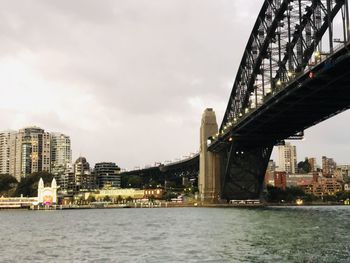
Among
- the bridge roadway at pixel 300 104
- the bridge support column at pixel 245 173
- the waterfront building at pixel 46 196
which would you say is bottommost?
the waterfront building at pixel 46 196

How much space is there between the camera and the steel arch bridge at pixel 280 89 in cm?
5309

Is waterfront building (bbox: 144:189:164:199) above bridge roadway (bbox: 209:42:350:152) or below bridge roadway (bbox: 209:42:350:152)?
below

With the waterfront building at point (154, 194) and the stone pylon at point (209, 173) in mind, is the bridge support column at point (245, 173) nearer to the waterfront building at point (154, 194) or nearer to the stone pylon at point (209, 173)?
the stone pylon at point (209, 173)

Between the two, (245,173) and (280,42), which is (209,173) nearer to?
(245,173)

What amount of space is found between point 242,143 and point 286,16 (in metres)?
39.5

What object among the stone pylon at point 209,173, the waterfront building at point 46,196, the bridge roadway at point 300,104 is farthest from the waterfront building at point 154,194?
the bridge roadway at point 300,104

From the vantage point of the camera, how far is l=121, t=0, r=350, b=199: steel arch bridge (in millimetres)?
53094

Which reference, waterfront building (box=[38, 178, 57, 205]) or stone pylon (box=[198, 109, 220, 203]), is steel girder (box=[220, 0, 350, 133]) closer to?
stone pylon (box=[198, 109, 220, 203])

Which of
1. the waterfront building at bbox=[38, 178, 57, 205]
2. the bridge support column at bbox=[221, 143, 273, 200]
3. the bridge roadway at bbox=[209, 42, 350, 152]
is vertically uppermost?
the bridge roadway at bbox=[209, 42, 350, 152]

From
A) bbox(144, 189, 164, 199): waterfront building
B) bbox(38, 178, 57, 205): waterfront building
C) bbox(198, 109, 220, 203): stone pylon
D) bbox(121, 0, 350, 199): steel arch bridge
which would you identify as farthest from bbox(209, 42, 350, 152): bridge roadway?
bbox(144, 189, 164, 199): waterfront building

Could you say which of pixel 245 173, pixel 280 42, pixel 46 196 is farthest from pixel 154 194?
pixel 280 42

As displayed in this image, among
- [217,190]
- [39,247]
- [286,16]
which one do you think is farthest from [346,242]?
[217,190]

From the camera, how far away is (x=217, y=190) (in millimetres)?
123562

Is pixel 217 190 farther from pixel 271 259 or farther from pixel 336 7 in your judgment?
pixel 271 259
